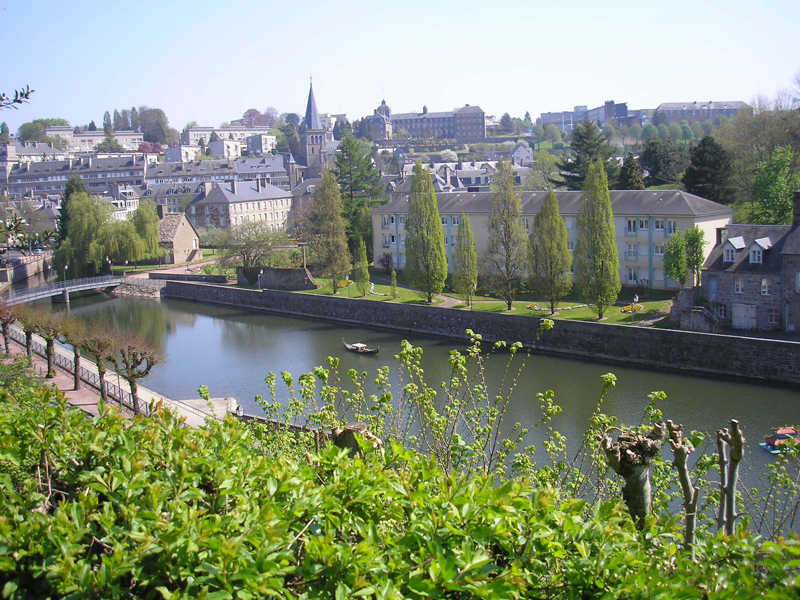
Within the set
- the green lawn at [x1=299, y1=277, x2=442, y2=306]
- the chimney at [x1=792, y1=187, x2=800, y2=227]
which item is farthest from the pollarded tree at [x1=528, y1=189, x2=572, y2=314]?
the chimney at [x1=792, y1=187, x2=800, y2=227]

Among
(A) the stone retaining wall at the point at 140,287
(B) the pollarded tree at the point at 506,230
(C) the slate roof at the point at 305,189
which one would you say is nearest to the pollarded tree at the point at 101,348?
(B) the pollarded tree at the point at 506,230

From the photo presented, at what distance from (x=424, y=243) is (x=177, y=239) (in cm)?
2480

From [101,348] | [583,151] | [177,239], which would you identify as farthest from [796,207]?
[177,239]

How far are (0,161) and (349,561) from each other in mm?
106876

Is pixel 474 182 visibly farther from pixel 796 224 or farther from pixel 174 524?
pixel 174 524

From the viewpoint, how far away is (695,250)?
Result: 28.5 m

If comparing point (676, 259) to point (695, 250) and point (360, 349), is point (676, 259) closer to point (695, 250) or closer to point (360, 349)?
point (695, 250)

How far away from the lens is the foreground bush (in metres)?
3.63

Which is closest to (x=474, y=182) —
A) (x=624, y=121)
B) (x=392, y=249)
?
(x=392, y=249)

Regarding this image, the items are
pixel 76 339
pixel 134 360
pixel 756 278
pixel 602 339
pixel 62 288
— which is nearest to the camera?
pixel 134 360

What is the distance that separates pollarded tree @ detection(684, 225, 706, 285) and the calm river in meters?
7.13

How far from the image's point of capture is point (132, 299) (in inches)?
1715

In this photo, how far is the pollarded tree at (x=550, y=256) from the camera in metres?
28.7

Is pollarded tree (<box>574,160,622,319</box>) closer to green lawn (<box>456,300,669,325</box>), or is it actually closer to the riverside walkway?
green lawn (<box>456,300,669,325</box>)
